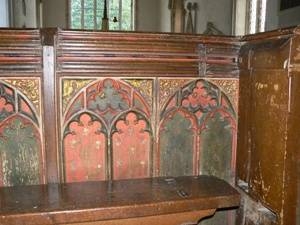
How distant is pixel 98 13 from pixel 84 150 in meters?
9.38

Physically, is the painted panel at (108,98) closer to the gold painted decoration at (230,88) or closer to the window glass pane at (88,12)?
the gold painted decoration at (230,88)

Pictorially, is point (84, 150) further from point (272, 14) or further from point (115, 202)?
point (272, 14)

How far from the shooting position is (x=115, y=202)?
114 cm

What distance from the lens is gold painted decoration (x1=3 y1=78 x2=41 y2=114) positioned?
1239 mm

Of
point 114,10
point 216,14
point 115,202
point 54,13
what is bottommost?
point 115,202

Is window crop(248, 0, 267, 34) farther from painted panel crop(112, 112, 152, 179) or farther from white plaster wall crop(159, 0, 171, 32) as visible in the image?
painted panel crop(112, 112, 152, 179)

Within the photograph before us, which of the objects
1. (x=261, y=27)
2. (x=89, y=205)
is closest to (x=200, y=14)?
(x=261, y=27)

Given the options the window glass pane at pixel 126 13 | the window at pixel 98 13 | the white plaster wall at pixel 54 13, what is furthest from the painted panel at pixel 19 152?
the window glass pane at pixel 126 13

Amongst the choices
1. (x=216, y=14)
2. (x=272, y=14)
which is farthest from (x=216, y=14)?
(x=272, y=14)

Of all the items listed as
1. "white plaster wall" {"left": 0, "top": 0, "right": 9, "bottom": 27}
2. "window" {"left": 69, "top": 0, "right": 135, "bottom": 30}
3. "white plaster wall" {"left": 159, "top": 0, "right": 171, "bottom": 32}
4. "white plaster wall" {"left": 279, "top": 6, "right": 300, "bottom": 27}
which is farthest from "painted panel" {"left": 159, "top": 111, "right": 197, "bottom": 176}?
"window" {"left": 69, "top": 0, "right": 135, "bottom": 30}

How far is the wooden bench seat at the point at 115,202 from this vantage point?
108 cm

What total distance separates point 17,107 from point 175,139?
2.13 ft

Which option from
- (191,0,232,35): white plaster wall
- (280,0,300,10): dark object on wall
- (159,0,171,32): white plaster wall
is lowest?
(280,0,300,10): dark object on wall

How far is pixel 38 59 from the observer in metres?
1.25
